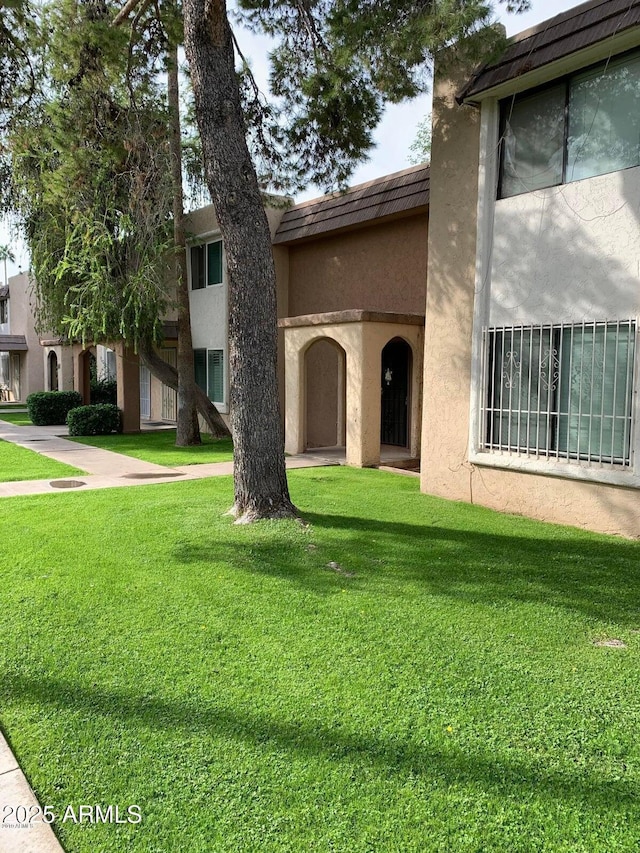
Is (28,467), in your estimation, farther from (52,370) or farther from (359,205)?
(52,370)

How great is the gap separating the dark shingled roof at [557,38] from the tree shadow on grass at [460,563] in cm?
514

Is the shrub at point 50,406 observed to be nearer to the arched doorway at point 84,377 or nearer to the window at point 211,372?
the arched doorway at point 84,377

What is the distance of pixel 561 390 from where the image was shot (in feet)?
25.2

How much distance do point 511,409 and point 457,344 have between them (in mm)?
1231

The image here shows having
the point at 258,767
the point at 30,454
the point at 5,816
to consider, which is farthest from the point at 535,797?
the point at 30,454

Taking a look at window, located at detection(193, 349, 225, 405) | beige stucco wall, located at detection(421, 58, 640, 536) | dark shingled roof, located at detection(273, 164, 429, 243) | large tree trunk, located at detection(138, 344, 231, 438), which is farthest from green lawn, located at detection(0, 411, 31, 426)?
beige stucco wall, located at detection(421, 58, 640, 536)

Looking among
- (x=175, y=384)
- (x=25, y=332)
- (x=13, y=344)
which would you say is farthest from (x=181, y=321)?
(x=25, y=332)

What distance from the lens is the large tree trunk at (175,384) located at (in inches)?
667

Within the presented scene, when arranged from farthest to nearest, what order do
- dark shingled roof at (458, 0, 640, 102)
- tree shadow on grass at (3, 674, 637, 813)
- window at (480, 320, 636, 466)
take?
window at (480, 320, 636, 466) < dark shingled roof at (458, 0, 640, 102) < tree shadow on grass at (3, 674, 637, 813)

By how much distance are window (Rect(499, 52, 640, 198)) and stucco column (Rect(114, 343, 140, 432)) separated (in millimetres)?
13185

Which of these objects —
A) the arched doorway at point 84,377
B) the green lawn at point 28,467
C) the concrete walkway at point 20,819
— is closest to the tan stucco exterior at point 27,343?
the arched doorway at point 84,377

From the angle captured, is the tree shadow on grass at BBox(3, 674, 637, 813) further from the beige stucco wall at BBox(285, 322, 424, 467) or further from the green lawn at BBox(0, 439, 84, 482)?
the beige stucco wall at BBox(285, 322, 424, 467)

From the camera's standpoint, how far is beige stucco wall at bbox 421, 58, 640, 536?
8477mm

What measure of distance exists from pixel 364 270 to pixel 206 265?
5.89 metres
